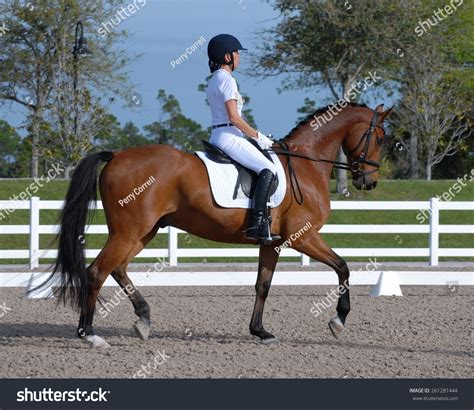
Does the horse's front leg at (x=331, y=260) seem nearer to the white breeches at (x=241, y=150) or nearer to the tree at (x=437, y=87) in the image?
the white breeches at (x=241, y=150)

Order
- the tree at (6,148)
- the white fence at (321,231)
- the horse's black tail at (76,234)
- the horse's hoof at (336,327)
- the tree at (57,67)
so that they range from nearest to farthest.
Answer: the horse's black tail at (76,234)
the horse's hoof at (336,327)
the white fence at (321,231)
the tree at (57,67)
the tree at (6,148)

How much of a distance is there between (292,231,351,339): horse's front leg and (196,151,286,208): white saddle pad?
421mm

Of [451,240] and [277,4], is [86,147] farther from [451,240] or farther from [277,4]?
[451,240]

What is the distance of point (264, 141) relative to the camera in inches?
291

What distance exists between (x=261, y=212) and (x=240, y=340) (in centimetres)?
125

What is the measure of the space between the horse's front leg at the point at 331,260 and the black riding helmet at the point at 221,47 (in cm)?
169

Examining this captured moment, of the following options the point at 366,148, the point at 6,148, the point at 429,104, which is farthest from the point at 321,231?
the point at 6,148

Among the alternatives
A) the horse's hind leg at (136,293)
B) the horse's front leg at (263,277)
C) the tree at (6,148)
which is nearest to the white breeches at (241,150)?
the horse's front leg at (263,277)

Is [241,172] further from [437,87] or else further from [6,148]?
[6,148]

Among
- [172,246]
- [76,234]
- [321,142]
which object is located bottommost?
[172,246]

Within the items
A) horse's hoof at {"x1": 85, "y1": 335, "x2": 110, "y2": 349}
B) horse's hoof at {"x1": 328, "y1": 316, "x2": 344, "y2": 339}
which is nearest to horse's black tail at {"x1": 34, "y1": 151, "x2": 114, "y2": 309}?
horse's hoof at {"x1": 85, "y1": 335, "x2": 110, "y2": 349}

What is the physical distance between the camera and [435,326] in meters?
8.45

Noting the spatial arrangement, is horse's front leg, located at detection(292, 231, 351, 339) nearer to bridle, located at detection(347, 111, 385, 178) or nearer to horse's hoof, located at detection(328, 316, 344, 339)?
horse's hoof, located at detection(328, 316, 344, 339)

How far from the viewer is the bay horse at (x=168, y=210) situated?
23.3 ft
